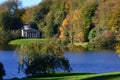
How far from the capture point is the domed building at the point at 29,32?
135 meters

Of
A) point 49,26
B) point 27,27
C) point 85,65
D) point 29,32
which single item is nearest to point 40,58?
point 85,65

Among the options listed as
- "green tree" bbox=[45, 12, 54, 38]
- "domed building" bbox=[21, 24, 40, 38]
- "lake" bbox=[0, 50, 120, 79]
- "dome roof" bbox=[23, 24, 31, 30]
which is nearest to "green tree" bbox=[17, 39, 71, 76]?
"lake" bbox=[0, 50, 120, 79]

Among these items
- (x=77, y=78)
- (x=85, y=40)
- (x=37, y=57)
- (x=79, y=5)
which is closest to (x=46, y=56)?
(x=37, y=57)

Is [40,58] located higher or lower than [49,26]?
lower

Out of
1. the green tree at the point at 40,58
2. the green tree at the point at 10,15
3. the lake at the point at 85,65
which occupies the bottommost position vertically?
the lake at the point at 85,65

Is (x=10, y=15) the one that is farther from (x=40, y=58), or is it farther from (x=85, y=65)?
(x=40, y=58)

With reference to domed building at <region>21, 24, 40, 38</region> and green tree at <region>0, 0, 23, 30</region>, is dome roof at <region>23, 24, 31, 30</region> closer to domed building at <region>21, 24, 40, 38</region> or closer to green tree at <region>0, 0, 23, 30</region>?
domed building at <region>21, 24, 40, 38</region>

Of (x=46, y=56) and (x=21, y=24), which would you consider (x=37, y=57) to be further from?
(x=21, y=24)

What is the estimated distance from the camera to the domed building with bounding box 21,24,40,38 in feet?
444

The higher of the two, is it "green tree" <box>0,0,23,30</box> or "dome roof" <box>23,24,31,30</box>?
"green tree" <box>0,0,23,30</box>

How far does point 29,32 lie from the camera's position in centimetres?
14312

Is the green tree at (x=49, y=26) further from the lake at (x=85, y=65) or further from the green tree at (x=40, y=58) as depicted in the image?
the green tree at (x=40, y=58)

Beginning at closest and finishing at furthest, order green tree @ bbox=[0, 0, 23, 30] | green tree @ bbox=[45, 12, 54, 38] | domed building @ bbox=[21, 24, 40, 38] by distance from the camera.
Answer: green tree @ bbox=[45, 12, 54, 38], green tree @ bbox=[0, 0, 23, 30], domed building @ bbox=[21, 24, 40, 38]

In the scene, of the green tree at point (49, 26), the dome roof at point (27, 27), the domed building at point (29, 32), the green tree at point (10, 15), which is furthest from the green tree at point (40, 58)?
the dome roof at point (27, 27)
